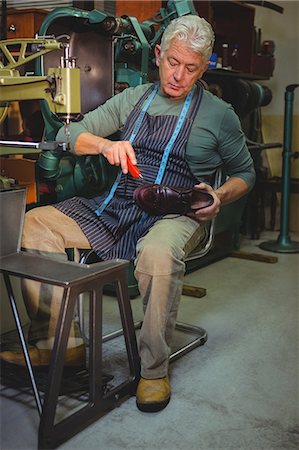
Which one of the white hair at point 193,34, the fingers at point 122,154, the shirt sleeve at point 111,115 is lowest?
the fingers at point 122,154

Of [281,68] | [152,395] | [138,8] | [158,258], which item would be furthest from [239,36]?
[152,395]

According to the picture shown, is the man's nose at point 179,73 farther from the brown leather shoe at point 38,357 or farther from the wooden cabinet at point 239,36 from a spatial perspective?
the wooden cabinet at point 239,36

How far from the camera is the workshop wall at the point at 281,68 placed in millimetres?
4637

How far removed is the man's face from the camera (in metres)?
A: 2.08

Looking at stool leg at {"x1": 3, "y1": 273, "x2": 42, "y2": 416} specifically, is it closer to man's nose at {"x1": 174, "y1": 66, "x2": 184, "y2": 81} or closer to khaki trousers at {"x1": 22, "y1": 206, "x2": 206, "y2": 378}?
khaki trousers at {"x1": 22, "y1": 206, "x2": 206, "y2": 378}

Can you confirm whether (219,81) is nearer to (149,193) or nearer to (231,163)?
(231,163)

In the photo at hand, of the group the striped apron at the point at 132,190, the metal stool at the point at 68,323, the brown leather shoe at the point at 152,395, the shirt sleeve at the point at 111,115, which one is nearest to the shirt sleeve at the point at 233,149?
the striped apron at the point at 132,190

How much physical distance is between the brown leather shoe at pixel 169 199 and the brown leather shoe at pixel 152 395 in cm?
59

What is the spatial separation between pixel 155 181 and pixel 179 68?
42 centimetres

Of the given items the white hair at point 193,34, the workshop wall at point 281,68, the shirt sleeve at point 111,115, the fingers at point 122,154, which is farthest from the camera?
the workshop wall at point 281,68

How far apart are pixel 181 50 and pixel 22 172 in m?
0.94

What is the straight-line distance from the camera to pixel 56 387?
62.8 inches

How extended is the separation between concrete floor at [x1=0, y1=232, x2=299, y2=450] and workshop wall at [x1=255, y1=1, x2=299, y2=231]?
200 centimetres

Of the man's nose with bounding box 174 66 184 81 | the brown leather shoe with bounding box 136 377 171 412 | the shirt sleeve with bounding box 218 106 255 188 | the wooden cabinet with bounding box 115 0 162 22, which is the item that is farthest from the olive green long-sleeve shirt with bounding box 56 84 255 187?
the wooden cabinet with bounding box 115 0 162 22
